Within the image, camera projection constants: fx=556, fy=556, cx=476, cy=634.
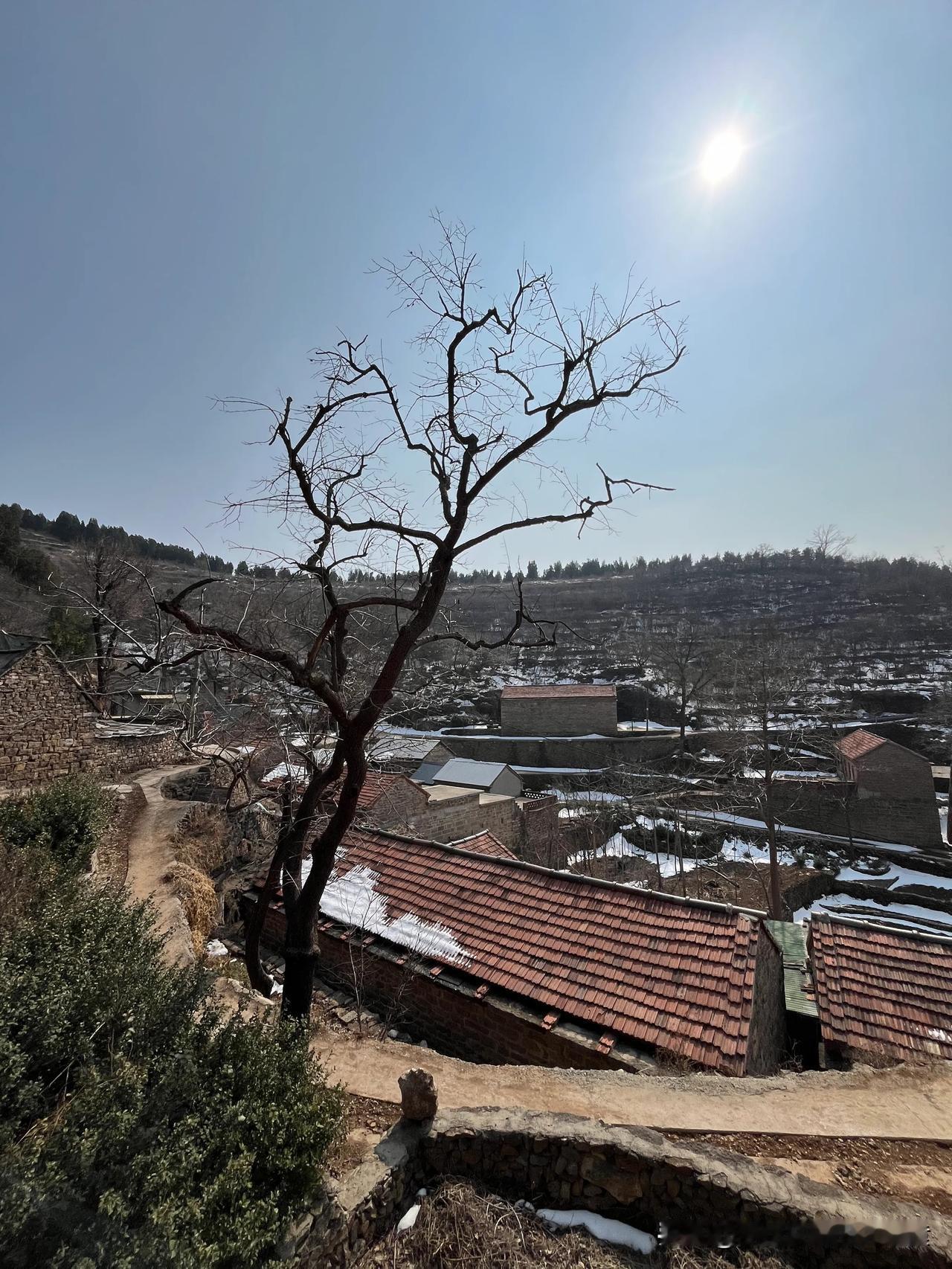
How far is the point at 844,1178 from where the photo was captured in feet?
11.0

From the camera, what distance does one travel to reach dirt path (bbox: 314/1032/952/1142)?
3963 mm

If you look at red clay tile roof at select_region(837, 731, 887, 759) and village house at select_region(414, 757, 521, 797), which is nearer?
village house at select_region(414, 757, 521, 797)

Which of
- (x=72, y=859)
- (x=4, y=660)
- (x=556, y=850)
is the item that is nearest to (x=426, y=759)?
(x=556, y=850)

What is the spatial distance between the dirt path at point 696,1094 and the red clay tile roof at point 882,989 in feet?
2.91

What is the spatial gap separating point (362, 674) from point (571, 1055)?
197 inches

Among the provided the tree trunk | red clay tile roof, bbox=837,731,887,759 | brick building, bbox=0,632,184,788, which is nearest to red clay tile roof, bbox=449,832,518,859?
the tree trunk

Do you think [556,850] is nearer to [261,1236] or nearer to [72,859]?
[72,859]

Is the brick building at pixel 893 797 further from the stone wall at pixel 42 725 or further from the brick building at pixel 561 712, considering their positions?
the stone wall at pixel 42 725

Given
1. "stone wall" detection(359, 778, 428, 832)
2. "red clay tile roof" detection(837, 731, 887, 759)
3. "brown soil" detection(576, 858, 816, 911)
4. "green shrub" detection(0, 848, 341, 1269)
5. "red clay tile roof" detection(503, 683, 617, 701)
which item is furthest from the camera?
"red clay tile roof" detection(503, 683, 617, 701)

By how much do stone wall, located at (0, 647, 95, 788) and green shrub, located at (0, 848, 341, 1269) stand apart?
9224mm

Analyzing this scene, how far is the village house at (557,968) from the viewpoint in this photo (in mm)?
5309

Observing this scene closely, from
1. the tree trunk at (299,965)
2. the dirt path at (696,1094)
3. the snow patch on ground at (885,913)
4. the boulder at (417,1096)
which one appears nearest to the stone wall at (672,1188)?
the boulder at (417,1096)

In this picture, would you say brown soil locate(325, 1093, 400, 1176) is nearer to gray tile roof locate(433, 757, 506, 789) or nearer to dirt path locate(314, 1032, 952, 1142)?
dirt path locate(314, 1032, 952, 1142)

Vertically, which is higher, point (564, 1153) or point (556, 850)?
point (564, 1153)
